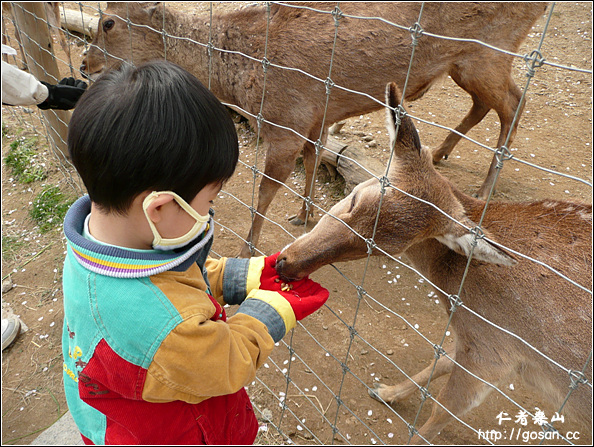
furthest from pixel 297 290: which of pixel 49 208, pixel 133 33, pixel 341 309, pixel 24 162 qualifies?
pixel 24 162

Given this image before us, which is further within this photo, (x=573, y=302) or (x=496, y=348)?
(x=496, y=348)

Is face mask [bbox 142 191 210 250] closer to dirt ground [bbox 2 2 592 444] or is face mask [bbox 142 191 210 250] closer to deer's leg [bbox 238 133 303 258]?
dirt ground [bbox 2 2 592 444]

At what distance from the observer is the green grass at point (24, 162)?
4.90m

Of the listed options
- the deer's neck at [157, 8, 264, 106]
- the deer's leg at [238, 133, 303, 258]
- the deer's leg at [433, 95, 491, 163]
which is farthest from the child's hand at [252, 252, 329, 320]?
the deer's leg at [433, 95, 491, 163]

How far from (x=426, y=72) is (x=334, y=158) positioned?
1.24m

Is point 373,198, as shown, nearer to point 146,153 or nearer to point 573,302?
point 573,302

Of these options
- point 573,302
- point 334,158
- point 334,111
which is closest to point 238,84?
point 334,111

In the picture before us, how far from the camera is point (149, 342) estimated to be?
1332 millimetres

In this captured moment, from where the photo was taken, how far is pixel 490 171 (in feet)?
14.9

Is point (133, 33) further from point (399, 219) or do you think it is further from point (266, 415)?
point (266, 415)

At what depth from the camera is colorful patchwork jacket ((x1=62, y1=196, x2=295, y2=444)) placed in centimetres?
134

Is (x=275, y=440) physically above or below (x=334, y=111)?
below

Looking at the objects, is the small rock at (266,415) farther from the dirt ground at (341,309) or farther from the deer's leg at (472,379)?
the deer's leg at (472,379)

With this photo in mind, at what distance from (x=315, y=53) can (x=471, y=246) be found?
7.23 ft
